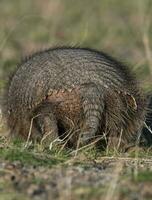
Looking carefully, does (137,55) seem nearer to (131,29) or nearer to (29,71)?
(131,29)

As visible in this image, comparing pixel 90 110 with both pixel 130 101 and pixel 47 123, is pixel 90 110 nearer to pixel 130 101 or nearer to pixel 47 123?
pixel 47 123

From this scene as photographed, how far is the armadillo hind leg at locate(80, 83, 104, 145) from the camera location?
5.90 meters

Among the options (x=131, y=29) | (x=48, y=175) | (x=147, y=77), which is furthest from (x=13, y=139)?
(x=131, y=29)

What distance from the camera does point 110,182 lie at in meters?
4.47

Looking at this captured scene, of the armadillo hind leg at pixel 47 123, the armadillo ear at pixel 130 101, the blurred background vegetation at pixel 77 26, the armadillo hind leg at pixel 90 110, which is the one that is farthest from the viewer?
the blurred background vegetation at pixel 77 26

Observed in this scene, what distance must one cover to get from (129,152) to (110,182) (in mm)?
1553

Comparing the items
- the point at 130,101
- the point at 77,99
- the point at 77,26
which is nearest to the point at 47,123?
the point at 77,99

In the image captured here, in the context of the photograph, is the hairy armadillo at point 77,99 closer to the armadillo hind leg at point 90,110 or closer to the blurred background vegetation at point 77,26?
the armadillo hind leg at point 90,110

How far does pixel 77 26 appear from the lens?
13477 millimetres

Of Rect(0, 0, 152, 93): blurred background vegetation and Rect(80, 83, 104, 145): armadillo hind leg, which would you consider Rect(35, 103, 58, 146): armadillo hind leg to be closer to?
Rect(80, 83, 104, 145): armadillo hind leg

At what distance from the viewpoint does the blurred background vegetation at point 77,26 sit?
1148 centimetres

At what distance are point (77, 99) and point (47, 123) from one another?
314 mm

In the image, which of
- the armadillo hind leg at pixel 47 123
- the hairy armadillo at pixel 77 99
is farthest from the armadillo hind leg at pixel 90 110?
the armadillo hind leg at pixel 47 123

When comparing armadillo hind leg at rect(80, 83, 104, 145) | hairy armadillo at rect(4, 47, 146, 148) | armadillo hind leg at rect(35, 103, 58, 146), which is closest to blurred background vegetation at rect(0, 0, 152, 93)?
hairy armadillo at rect(4, 47, 146, 148)
